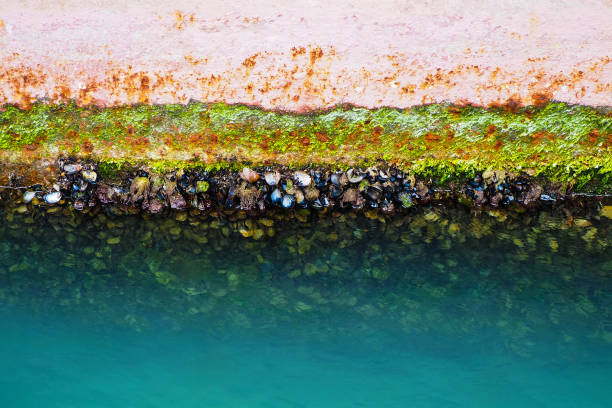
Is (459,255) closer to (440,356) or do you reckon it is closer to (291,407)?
(440,356)

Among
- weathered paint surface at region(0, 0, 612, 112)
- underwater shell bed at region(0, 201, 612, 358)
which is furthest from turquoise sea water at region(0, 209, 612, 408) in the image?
weathered paint surface at region(0, 0, 612, 112)

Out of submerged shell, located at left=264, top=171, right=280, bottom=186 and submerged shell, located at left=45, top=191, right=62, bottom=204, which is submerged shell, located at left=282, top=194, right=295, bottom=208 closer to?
submerged shell, located at left=264, top=171, right=280, bottom=186

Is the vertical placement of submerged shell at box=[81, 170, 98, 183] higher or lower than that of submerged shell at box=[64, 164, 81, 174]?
lower

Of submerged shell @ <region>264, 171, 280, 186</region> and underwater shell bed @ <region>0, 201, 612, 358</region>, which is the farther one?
submerged shell @ <region>264, 171, 280, 186</region>

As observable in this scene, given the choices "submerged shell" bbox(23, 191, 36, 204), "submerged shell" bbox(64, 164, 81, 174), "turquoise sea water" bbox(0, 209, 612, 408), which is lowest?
"turquoise sea water" bbox(0, 209, 612, 408)

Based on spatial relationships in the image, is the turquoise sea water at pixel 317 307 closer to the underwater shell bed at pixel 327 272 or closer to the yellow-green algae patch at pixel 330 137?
the underwater shell bed at pixel 327 272

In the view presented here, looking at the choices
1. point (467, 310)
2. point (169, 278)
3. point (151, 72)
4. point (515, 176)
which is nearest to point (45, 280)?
point (169, 278)

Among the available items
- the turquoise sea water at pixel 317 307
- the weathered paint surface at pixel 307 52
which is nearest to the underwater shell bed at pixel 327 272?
the turquoise sea water at pixel 317 307
